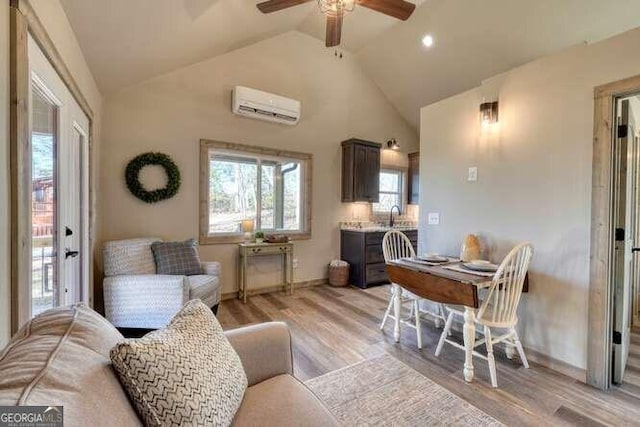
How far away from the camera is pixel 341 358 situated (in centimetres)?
238

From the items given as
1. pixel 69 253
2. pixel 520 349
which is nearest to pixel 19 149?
pixel 69 253

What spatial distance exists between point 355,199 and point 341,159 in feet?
2.36

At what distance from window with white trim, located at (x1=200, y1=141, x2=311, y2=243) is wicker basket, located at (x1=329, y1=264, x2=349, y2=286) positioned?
739 millimetres

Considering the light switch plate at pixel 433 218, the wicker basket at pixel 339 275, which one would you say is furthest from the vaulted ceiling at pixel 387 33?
the wicker basket at pixel 339 275

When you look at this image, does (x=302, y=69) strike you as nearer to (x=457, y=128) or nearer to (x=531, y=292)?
(x=457, y=128)

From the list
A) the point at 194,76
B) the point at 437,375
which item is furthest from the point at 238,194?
the point at 437,375

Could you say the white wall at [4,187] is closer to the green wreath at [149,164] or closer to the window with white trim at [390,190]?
the green wreath at [149,164]

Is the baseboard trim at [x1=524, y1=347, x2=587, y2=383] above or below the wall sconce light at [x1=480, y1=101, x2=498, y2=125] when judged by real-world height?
below

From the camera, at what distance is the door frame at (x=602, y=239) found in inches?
77.1

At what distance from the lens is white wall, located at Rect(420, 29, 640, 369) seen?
6.86ft

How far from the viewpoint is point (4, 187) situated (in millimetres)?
1087

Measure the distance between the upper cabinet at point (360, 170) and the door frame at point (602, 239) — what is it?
3058 mm

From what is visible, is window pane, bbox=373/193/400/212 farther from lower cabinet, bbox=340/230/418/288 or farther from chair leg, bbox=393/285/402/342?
chair leg, bbox=393/285/402/342

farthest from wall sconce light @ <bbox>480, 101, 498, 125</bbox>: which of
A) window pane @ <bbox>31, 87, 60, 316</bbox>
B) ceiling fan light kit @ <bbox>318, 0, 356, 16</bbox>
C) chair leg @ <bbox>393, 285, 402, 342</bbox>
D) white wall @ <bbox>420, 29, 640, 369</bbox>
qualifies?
window pane @ <bbox>31, 87, 60, 316</bbox>
